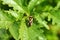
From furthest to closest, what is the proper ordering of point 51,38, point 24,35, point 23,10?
1. point 51,38
2. point 23,10
3. point 24,35

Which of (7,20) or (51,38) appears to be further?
(51,38)

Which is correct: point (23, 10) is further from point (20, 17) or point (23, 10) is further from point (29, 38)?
point (29, 38)

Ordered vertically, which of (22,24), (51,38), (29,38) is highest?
(22,24)

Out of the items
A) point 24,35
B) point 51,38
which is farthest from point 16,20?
point 51,38

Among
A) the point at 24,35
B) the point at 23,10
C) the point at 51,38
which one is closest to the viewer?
the point at 24,35

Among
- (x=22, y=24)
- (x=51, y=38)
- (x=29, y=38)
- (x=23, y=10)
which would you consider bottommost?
(x=51, y=38)

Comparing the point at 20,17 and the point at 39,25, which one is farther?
the point at 39,25

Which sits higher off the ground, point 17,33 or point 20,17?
point 20,17

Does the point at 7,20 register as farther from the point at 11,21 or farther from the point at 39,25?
the point at 39,25

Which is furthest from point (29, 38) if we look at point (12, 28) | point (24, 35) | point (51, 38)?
point (51, 38)
